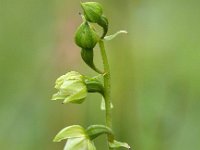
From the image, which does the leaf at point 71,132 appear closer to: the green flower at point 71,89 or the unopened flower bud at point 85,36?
the green flower at point 71,89

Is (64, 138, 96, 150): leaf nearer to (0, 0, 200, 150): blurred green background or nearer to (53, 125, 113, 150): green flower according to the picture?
(53, 125, 113, 150): green flower

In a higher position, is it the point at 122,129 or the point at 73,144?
the point at 73,144

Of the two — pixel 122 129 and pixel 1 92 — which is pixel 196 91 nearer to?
pixel 122 129

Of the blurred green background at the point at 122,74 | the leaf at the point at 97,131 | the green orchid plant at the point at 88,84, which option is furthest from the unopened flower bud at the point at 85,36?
the blurred green background at the point at 122,74

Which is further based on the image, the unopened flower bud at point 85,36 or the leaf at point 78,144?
the leaf at point 78,144

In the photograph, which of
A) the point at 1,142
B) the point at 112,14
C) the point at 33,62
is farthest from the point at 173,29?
the point at 1,142

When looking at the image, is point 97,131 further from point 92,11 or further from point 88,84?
point 92,11

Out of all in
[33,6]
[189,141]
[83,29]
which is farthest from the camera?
[33,6]
